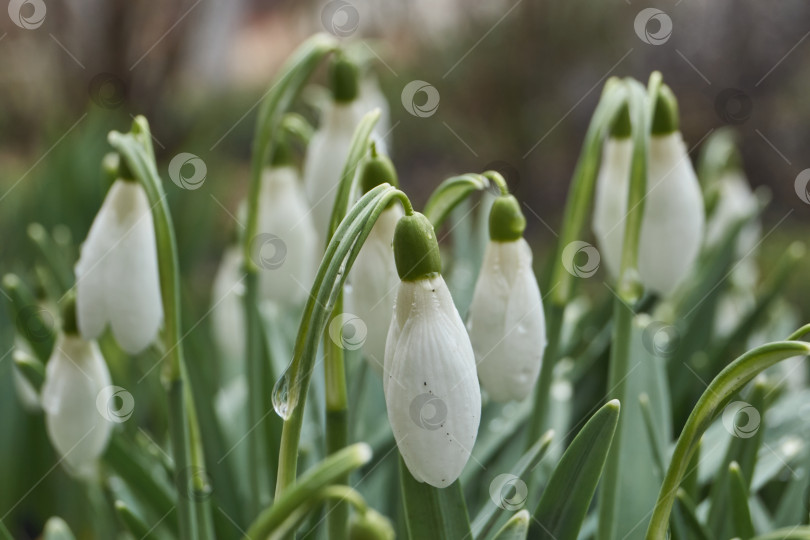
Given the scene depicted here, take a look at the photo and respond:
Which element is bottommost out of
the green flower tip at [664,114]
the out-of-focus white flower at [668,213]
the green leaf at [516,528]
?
the green leaf at [516,528]

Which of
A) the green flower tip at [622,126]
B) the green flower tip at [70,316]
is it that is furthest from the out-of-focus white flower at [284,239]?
the green flower tip at [622,126]

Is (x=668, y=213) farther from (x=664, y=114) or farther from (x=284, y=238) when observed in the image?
(x=284, y=238)

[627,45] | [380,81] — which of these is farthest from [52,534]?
[380,81]

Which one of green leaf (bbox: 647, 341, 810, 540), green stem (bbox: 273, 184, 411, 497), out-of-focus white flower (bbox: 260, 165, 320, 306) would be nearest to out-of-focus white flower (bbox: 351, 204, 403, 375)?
green stem (bbox: 273, 184, 411, 497)

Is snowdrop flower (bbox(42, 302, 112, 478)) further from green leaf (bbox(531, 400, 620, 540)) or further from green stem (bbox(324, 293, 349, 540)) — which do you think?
green leaf (bbox(531, 400, 620, 540))

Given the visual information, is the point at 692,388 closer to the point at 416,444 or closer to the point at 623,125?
the point at 623,125

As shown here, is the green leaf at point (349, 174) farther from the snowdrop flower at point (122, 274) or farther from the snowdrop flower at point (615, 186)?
the snowdrop flower at point (615, 186)

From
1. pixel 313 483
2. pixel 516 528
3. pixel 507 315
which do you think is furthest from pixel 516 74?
pixel 313 483
